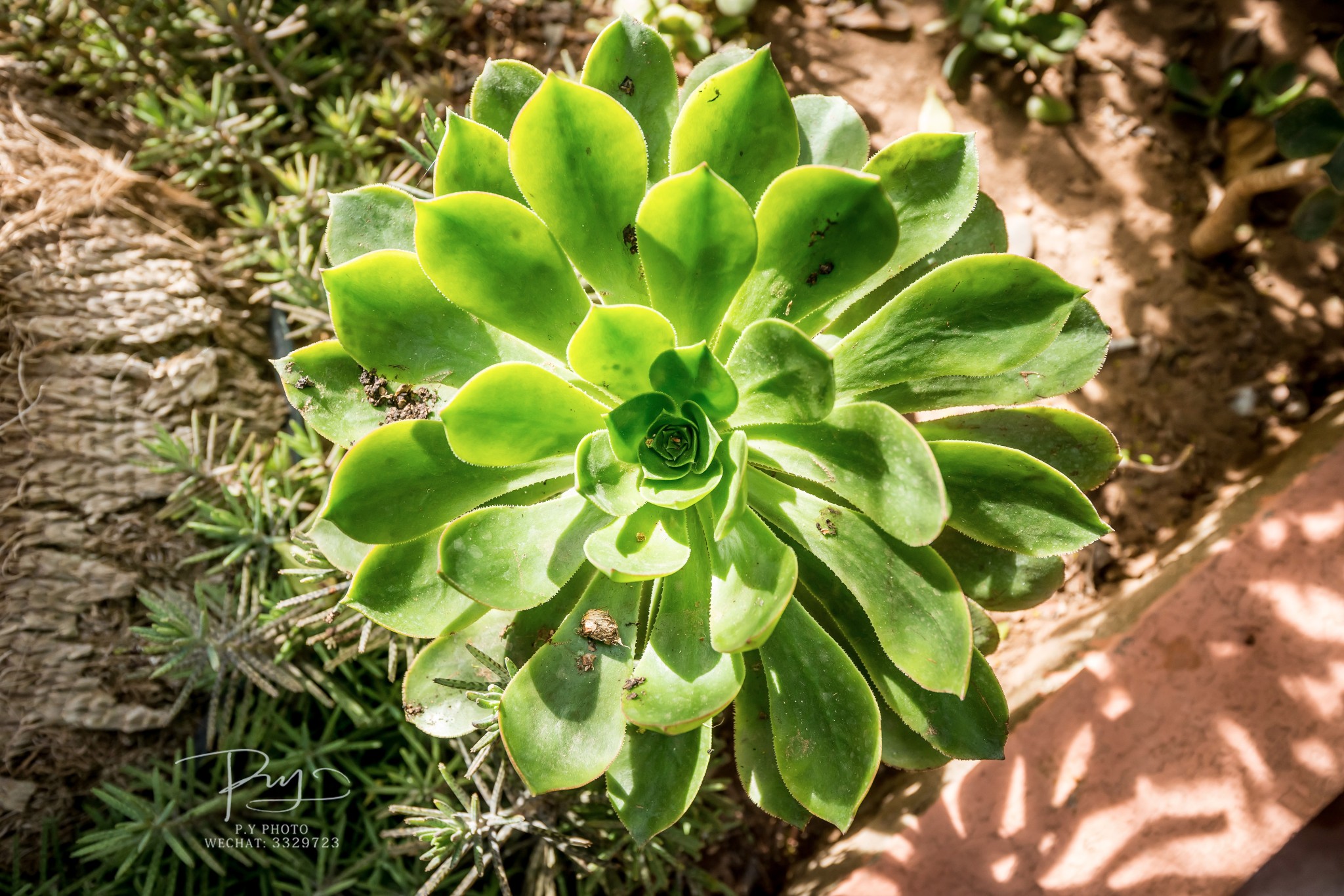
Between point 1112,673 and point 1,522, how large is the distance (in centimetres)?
217

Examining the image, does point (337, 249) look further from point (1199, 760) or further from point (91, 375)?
point (1199, 760)

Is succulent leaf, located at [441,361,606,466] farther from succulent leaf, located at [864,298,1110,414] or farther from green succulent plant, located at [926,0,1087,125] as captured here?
green succulent plant, located at [926,0,1087,125]

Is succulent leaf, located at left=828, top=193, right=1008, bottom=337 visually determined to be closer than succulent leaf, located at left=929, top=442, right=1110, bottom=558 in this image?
No

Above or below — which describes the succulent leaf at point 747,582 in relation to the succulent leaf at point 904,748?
above

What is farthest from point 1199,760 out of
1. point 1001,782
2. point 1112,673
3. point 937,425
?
point 937,425

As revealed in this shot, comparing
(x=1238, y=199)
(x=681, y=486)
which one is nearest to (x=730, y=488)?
(x=681, y=486)

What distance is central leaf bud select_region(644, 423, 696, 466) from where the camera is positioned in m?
1.13

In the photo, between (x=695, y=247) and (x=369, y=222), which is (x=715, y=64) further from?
(x=369, y=222)

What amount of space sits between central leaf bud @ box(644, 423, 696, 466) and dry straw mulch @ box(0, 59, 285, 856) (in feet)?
3.57

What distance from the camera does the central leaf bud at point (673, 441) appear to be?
3.70 ft

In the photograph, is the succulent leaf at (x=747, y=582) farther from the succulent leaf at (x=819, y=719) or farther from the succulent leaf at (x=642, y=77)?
the succulent leaf at (x=642, y=77)

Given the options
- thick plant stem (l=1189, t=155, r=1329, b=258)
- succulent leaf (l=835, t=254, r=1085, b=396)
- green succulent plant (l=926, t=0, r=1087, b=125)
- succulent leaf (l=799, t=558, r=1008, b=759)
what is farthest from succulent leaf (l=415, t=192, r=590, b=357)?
thick plant stem (l=1189, t=155, r=1329, b=258)
